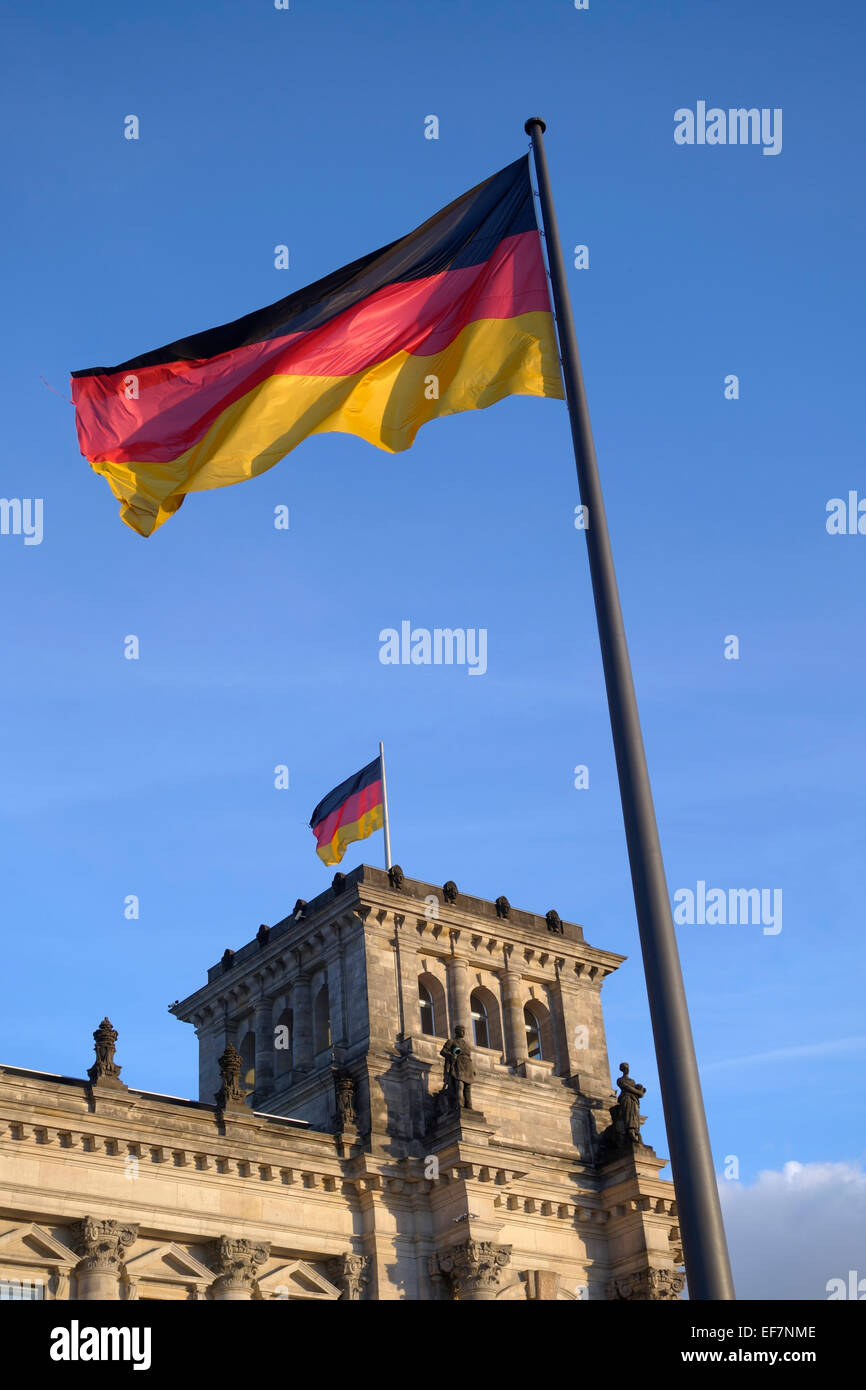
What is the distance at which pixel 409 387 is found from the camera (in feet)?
61.2

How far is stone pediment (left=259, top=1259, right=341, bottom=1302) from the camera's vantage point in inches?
1523

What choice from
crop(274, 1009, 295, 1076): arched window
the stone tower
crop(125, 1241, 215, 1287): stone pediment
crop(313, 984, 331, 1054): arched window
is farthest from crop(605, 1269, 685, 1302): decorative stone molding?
crop(125, 1241, 215, 1287): stone pediment

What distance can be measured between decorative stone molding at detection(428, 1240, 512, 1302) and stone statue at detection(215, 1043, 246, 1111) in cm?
753

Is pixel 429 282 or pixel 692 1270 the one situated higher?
pixel 429 282

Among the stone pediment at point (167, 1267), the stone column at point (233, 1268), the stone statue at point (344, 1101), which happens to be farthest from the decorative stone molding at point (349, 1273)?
the stone pediment at point (167, 1267)

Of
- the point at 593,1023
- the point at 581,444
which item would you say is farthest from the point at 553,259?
the point at 593,1023

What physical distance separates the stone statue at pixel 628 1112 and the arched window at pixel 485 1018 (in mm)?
4489

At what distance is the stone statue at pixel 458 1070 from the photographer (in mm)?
43781

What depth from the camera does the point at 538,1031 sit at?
5134 centimetres

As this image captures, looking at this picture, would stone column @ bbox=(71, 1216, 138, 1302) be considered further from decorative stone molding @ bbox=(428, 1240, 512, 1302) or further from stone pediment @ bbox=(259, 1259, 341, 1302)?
decorative stone molding @ bbox=(428, 1240, 512, 1302)

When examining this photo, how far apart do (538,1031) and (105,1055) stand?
17.9m

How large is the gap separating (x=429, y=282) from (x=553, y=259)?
2.77m

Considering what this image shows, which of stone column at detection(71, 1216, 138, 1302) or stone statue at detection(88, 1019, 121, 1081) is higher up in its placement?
stone statue at detection(88, 1019, 121, 1081)
